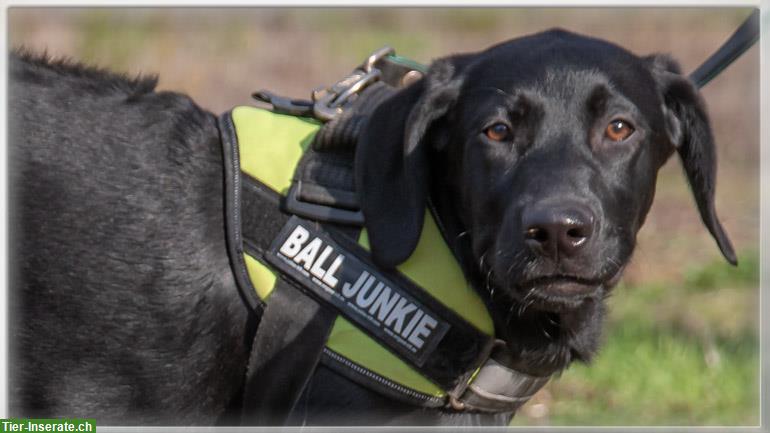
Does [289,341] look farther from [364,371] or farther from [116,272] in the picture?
[116,272]

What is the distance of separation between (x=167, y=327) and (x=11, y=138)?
727mm

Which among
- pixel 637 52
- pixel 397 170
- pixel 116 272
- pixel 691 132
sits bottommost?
pixel 116 272

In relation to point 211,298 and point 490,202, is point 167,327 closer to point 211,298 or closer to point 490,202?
point 211,298

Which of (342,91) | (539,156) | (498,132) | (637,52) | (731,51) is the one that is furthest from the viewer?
(637,52)

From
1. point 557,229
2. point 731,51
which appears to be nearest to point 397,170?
point 557,229

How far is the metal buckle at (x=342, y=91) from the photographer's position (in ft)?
11.0

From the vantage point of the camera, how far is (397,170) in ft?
10.4

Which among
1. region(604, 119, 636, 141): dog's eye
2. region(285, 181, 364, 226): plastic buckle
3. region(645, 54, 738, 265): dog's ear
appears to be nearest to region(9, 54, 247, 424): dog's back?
region(285, 181, 364, 226): plastic buckle

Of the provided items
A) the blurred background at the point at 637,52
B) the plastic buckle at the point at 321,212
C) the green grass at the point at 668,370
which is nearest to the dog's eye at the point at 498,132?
the plastic buckle at the point at 321,212

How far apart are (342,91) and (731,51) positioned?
4.14 ft

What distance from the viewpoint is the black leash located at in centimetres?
360

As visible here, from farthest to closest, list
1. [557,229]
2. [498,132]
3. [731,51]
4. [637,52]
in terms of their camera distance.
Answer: [637,52]
[731,51]
[498,132]
[557,229]

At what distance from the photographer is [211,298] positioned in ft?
10.7

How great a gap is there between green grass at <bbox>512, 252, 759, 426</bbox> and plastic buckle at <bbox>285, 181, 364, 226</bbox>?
185 centimetres
